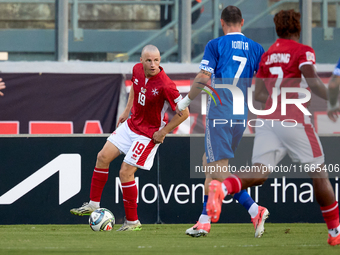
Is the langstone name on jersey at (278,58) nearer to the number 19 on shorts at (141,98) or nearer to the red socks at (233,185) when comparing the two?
the red socks at (233,185)

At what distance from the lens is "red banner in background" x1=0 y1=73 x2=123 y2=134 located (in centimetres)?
984

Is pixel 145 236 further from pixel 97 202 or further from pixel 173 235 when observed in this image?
pixel 97 202

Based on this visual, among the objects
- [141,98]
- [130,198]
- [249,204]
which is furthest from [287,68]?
[130,198]

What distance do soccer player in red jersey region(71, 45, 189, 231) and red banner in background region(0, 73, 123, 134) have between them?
3845 millimetres

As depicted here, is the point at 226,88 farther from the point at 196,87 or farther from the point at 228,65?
the point at 196,87

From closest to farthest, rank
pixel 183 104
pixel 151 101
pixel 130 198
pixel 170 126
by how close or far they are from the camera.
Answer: pixel 183 104
pixel 170 126
pixel 151 101
pixel 130 198

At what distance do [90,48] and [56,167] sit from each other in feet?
12.5

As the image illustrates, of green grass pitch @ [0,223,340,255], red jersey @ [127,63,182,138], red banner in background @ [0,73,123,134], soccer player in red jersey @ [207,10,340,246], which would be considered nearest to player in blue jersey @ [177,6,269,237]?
green grass pitch @ [0,223,340,255]

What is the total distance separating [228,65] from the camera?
17.6 feet

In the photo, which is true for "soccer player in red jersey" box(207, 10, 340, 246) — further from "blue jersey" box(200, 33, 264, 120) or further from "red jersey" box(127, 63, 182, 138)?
"red jersey" box(127, 63, 182, 138)

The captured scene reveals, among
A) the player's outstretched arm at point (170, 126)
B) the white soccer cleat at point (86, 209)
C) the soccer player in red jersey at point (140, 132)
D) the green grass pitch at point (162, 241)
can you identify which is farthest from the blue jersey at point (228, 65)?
the white soccer cleat at point (86, 209)

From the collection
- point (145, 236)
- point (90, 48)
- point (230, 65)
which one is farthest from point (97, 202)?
point (90, 48)

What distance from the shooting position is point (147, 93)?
591 cm

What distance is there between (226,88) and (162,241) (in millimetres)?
1514
